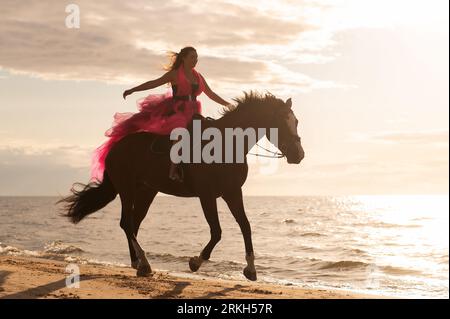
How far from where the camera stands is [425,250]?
118 feet

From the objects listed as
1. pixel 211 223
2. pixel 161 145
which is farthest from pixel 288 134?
pixel 161 145

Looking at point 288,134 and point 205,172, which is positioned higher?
point 288,134

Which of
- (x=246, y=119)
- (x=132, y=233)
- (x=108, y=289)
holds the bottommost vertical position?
(x=108, y=289)

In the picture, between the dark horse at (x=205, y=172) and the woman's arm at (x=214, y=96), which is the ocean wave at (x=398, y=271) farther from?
the woman's arm at (x=214, y=96)

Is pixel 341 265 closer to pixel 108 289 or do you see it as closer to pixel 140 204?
pixel 140 204

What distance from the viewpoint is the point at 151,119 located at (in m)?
9.60

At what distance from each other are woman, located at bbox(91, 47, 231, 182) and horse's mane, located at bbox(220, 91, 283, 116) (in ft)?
0.57

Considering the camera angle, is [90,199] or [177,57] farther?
[90,199]

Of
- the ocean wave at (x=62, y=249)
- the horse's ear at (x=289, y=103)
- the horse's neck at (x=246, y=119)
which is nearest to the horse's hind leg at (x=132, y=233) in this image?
the horse's neck at (x=246, y=119)

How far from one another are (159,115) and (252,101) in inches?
65.5

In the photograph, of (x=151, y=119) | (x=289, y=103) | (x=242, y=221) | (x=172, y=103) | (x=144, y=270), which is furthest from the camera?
(x=144, y=270)

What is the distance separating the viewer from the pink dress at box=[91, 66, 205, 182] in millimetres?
9016

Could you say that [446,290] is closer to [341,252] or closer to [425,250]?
[341,252]
